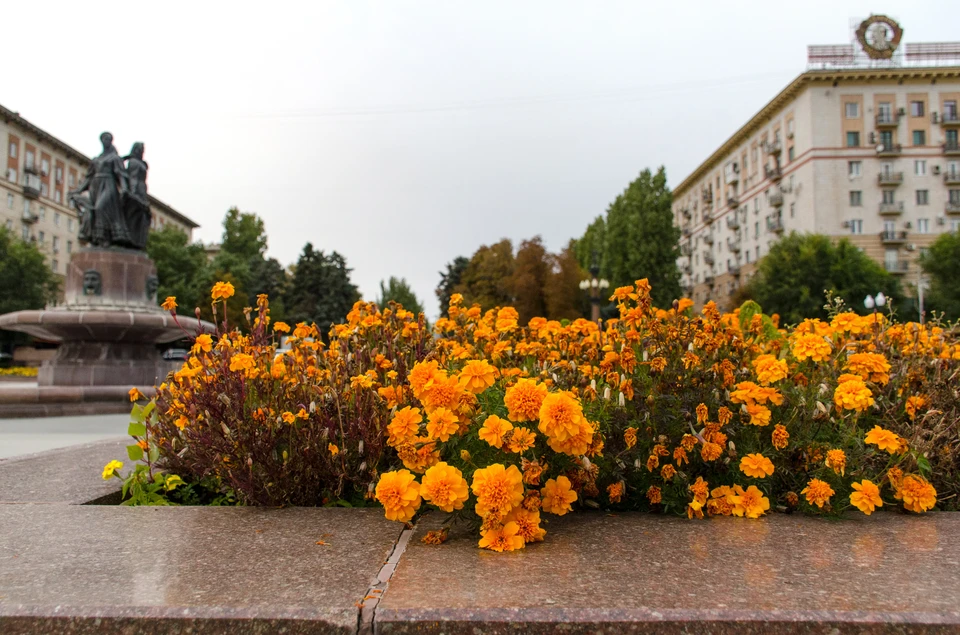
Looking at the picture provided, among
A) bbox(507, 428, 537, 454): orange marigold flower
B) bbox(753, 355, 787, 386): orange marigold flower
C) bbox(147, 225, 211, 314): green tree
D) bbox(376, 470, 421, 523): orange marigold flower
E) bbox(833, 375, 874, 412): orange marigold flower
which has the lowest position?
Result: bbox(376, 470, 421, 523): orange marigold flower

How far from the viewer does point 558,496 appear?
89.1 inches

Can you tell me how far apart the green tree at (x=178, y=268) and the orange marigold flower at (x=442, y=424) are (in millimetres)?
50229

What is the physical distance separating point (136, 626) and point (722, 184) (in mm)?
65014

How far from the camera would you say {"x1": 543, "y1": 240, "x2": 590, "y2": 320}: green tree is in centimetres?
4081

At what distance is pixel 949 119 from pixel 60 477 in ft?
185

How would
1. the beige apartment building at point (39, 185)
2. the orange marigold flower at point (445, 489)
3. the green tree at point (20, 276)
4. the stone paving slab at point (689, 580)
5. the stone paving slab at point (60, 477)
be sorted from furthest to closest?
the beige apartment building at point (39, 185), the green tree at point (20, 276), the stone paving slab at point (60, 477), the orange marigold flower at point (445, 489), the stone paving slab at point (689, 580)

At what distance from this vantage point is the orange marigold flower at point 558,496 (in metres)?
2.25

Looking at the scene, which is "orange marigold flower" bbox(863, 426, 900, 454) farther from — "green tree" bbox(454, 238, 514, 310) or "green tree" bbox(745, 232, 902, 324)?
"green tree" bbox(454, 238, 514, 310)

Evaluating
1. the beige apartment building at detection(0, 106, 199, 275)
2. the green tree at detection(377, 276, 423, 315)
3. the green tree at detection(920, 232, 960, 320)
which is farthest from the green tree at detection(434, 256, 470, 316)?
the green tree at detection(920, 232, 960, 320)

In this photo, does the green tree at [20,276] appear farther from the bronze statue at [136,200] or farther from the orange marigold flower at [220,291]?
the orange marigold flower at [220,291]

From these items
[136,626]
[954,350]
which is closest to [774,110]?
[954,350]

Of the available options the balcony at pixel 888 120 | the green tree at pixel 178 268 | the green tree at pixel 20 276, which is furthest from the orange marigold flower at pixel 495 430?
the balcony at pixel 888 120

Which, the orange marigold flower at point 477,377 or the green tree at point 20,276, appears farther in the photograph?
the green tree at point 20,276

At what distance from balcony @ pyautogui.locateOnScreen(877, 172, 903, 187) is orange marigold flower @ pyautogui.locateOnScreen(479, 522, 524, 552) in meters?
51.5
